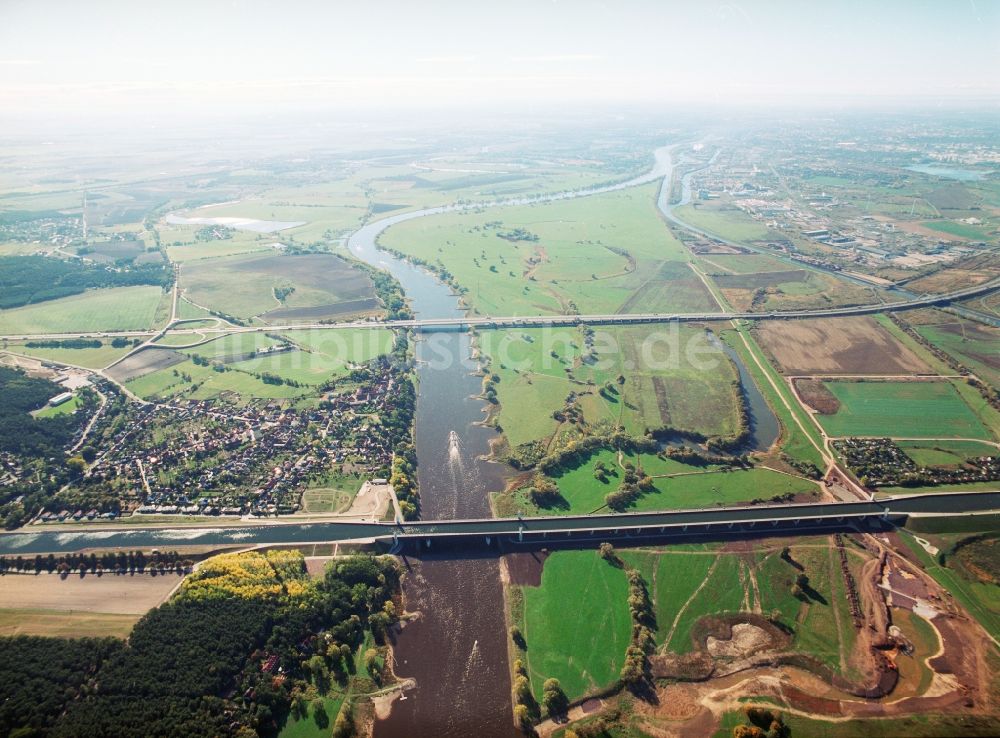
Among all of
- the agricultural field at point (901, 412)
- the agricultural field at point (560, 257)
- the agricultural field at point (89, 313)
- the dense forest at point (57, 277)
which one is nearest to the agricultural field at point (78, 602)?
the agricultural field at point (89, 313)

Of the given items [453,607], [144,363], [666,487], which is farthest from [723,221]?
[453,607]

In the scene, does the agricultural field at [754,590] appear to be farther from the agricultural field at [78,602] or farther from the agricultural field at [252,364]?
the agricultural field at [252,364]

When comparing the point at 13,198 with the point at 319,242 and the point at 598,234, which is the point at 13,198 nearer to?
the point at 319,242

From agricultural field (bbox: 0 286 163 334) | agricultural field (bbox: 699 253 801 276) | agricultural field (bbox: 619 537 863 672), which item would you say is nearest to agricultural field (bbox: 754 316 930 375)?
agricultural field (bbox: 699 253 801 276)

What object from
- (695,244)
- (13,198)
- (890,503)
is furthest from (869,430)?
(13,198)

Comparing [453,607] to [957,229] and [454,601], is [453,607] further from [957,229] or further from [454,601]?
[957,229]

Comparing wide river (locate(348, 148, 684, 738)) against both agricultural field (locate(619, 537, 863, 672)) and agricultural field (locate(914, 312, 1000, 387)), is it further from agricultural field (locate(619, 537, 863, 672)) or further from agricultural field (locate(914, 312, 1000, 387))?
agricultural field (locate(914, 312, 1000, 387))
